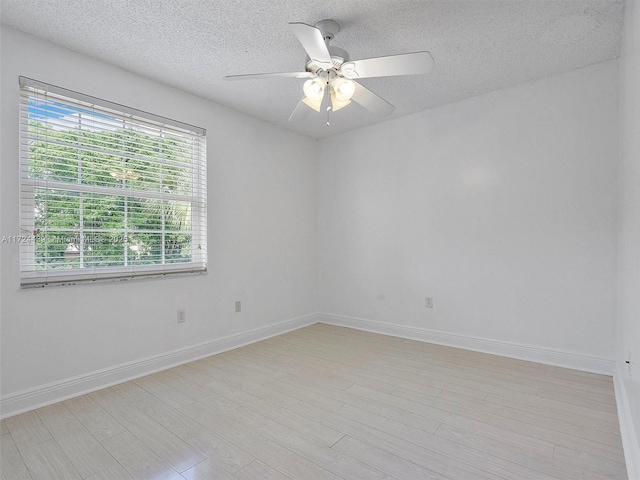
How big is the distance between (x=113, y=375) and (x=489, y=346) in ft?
10.4

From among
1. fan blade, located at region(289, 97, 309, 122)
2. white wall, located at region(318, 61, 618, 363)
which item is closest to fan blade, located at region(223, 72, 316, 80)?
fan blade, located at region(289, 97, 309, 122)

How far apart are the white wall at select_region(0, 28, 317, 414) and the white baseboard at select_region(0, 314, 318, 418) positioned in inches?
1.8

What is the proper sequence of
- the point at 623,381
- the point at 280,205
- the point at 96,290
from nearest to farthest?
1. the point at 623,381
2. the point at 96,290
3. the point at 280,205

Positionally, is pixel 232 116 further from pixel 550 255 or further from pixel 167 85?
pixel 550 255

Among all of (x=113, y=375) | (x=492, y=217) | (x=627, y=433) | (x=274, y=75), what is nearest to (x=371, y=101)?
(x=274, y=75)

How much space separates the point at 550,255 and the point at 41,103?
13.0 feet

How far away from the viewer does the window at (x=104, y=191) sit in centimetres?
222

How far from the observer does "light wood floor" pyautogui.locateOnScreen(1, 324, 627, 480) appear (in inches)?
62.9

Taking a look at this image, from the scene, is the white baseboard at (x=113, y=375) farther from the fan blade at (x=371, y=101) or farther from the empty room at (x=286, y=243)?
the fan blade at (x=371, y=101)

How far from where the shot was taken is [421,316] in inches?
142

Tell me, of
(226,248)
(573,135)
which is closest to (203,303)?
(226,248)

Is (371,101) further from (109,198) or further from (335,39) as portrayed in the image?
(109,198)

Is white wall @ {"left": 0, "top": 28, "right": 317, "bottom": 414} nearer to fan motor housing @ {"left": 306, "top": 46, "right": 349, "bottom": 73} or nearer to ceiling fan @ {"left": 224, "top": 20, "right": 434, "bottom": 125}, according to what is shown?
ceiling fan @ {"left": 224, "top": 20, "right": 434, "bottom": 125}

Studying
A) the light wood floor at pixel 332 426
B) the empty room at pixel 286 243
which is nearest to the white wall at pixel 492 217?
the empty room at pixel 286 243
